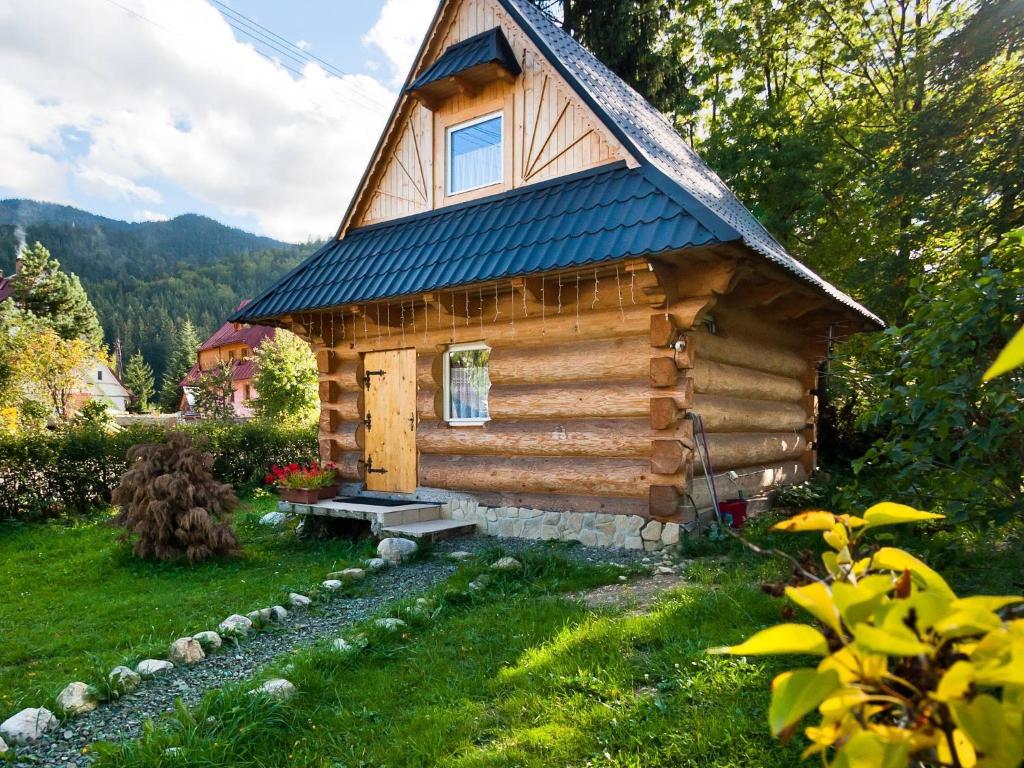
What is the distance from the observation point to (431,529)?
7.97 meters

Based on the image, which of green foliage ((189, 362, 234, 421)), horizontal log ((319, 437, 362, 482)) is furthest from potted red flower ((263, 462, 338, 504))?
green foliage ((189, 362, 234, 421))

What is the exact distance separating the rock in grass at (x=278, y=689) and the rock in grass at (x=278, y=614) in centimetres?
166

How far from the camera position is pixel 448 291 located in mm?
8414

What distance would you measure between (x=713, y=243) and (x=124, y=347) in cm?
7726

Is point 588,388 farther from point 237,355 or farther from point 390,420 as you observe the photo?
point 237,355

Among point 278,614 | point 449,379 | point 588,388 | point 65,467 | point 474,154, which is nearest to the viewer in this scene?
point 278,614

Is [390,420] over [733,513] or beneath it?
over

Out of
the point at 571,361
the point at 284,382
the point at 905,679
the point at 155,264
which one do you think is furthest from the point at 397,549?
the point at 155,264

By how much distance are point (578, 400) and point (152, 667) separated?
4.95 m

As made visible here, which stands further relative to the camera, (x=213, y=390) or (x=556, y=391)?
(x=213, y=390)

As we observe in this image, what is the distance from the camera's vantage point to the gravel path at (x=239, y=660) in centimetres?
346

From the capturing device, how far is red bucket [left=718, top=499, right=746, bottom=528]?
24.7 feet

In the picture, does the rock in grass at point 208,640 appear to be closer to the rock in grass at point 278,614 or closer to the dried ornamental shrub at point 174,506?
the rock in grass at point 278,614

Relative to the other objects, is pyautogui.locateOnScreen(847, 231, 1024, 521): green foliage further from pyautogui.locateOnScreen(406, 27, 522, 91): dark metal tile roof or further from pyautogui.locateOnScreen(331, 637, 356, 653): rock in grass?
pyautogui.locateOnScreen(406, 27, 522, 91): dark metal tile roof
